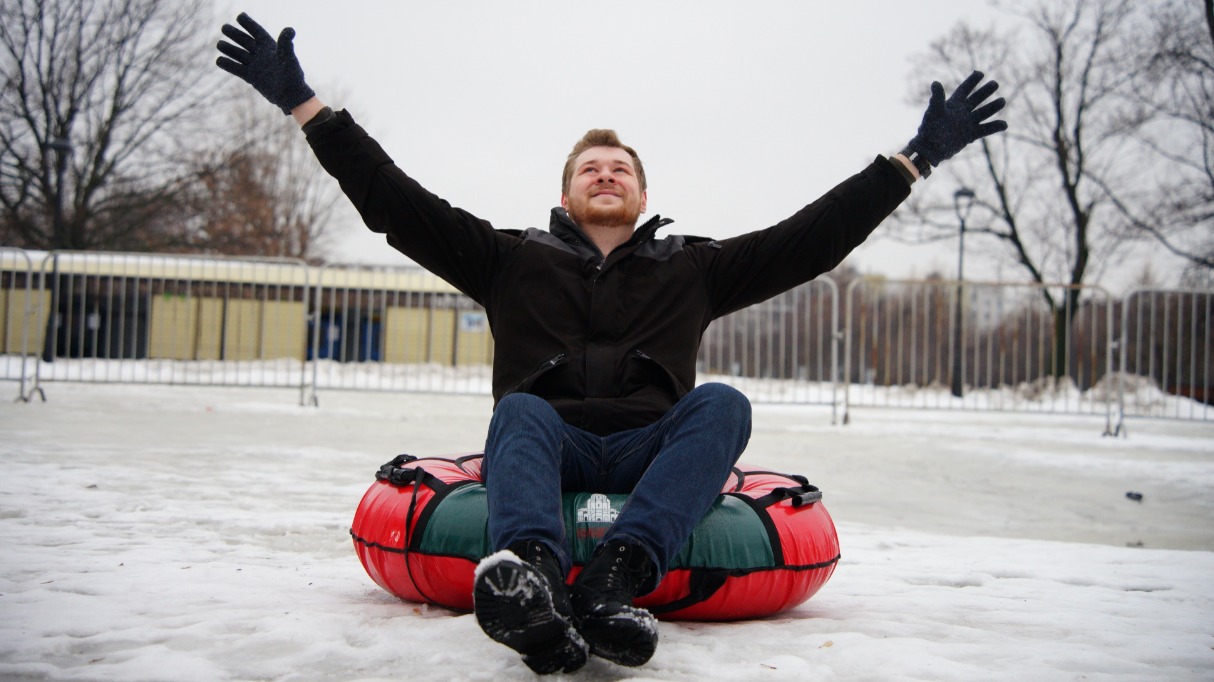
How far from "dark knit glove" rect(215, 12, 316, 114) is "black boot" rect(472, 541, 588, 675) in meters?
1.44

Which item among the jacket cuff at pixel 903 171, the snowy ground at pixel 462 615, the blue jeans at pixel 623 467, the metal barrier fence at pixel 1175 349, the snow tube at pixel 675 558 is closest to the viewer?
the snowy ground at pixel 462 615

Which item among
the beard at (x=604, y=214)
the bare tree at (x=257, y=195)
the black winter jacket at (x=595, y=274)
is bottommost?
the black winter jacket at (x=595, y=274)

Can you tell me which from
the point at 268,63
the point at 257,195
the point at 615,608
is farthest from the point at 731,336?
the point at 257,195

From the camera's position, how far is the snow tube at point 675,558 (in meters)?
2.11

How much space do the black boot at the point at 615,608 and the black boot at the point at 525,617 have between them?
0.05 metres

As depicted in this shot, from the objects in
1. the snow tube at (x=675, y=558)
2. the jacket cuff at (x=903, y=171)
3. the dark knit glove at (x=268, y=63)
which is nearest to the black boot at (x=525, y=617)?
the snow tube at (x=675, y=558)

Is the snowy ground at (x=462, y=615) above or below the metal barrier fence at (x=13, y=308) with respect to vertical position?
below

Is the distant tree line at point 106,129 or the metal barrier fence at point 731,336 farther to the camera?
the distant tree line at point 106,129

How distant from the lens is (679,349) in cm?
244

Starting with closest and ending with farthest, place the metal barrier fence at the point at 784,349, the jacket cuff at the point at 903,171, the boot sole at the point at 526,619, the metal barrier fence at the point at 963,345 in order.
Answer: the boot sole at the point at 526,619, the jacket cuff at the point at 903,171, the metal barrier fence at the point at 784,349, the metal barrier fence at the point at 963,345

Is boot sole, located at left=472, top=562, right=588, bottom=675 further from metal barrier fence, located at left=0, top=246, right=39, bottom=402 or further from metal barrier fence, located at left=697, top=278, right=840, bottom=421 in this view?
metal barrier fence, located at left=0, top=246, right=39, bottom=402

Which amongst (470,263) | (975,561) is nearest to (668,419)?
(470,263)

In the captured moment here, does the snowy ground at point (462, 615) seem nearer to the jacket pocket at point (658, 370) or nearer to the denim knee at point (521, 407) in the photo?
the denim knee at point (521, 407)

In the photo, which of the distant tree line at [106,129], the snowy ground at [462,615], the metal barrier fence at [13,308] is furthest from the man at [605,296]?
the distant tree line at [106,129]
